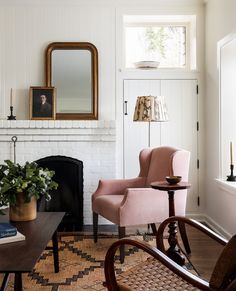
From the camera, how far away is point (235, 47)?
405cm

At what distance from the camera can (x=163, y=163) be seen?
12.4 feet

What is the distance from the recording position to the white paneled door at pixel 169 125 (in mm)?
4750

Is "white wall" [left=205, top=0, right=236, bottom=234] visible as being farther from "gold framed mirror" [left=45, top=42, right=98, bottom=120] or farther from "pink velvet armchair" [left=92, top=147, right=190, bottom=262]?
"gold framed mirror" [left=45, top=42, right=98, bottom=120]

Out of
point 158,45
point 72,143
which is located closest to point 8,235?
point 72,143

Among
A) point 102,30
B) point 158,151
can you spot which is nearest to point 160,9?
point 102,30

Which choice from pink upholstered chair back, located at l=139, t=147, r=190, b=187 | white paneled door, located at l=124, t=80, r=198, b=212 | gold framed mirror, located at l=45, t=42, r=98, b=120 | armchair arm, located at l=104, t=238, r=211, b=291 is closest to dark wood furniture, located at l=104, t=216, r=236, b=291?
armchair arm, located at l=104, t=238, r=211, b=291

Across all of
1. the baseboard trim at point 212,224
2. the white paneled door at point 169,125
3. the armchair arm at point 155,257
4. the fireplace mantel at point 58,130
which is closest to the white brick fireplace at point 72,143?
the fireplace mantel at point 58,130

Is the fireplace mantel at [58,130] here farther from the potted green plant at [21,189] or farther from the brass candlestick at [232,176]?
the potted green plant at [21,189]

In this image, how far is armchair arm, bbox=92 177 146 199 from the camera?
154 inches

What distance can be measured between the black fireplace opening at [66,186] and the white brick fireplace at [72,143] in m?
0.08

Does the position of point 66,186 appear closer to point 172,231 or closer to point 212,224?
point 212,224

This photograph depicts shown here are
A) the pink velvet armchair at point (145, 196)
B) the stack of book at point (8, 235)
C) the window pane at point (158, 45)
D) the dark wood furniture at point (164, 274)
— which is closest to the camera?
the dark wood furniture at point (164, 274)

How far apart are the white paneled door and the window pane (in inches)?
15.6

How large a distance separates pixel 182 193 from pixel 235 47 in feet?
5.47
